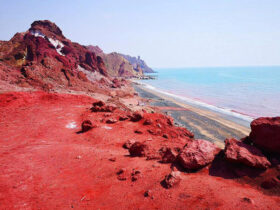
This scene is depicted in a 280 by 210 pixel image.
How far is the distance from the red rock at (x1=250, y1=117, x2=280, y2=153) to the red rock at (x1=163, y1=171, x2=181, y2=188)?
3.82 meters

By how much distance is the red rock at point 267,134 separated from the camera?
6.96 meters

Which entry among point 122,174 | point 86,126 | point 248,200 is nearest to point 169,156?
point 122,174

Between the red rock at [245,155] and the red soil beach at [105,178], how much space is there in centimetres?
27

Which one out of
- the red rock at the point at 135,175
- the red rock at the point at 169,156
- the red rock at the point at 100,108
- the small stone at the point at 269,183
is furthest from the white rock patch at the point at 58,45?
the small stone at the point at 269,183

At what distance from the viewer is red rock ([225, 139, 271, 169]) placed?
6469 mm

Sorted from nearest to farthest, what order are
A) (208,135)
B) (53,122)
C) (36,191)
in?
(36,191) < (53,122) < (208,135)

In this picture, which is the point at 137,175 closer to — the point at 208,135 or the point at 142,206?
the point at 142,206

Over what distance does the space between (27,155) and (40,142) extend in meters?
→ 2.19

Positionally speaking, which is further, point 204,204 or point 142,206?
point 142,206

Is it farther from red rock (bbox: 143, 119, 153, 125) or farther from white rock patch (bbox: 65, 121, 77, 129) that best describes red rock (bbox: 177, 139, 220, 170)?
white rock patch (bbox: 65, 121, 77, 129)

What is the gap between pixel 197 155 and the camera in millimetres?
7148

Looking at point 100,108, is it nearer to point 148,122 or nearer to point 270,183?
point 148,122

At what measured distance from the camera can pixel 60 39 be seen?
180ft

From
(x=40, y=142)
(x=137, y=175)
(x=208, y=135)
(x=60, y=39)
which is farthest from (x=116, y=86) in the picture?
(x=137, y=175)
